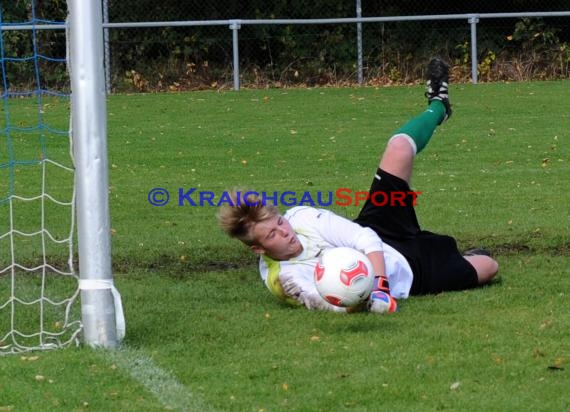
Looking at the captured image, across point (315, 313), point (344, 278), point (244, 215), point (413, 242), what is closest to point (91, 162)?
point (244, 215)

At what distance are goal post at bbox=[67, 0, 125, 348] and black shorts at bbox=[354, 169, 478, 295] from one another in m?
2.09

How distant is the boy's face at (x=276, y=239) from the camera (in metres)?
6.61

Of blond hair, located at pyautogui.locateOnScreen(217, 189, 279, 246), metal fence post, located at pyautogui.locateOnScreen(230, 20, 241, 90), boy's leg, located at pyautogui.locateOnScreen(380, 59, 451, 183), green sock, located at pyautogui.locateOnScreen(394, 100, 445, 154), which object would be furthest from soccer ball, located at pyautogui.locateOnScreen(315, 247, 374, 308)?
metal fence post, located at pyautogui.locateOnScreen(230, 20, 241, 90)

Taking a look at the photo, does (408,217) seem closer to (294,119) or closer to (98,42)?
(98,42)

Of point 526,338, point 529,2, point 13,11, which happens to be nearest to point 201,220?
A: point 526,338

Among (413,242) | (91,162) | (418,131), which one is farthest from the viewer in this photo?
(418,131)

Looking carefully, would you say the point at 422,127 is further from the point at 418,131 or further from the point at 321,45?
the point at 321,45

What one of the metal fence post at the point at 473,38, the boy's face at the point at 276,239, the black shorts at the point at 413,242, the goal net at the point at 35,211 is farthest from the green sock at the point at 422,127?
the metal fence post at the point at 473,38

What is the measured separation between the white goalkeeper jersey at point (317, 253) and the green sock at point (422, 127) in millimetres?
809

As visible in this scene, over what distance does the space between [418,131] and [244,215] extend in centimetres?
160

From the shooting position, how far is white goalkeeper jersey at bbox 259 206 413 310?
22.1 ft

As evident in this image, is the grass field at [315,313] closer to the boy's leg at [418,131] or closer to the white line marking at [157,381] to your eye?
the white line marking at [157,381]

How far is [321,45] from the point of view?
2372 cm

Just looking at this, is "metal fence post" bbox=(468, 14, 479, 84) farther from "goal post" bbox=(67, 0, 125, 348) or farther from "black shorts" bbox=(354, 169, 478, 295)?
"goal post" bbox=(67, 0, 125, 348)
